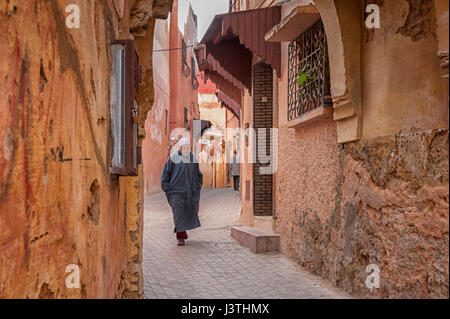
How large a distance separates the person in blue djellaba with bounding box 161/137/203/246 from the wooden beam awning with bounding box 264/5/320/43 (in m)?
2.66

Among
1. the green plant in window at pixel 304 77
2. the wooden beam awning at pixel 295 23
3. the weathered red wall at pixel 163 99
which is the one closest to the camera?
the wooden beam awning at pixel 295 23

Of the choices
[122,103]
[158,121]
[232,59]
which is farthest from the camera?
[158,121]

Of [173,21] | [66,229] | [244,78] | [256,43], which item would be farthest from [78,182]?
[173,21]

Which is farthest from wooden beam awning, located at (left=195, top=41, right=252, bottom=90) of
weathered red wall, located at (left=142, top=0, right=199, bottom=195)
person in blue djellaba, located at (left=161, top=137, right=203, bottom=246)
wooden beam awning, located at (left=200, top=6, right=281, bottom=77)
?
weathered red wall, located at (left=142, top=0, right=199, bottom=195)

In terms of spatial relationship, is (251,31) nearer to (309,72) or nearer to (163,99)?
(309,72)

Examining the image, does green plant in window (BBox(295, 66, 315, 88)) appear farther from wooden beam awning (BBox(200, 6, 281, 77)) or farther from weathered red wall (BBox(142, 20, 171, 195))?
weathered red wall (BBox(142, 20, 171, 195))

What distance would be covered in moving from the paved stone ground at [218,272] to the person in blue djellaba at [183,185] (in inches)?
17.2

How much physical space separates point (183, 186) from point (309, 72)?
3.37 meters

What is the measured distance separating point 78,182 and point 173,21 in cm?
2178

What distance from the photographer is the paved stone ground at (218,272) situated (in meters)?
4.79

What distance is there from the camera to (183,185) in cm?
816

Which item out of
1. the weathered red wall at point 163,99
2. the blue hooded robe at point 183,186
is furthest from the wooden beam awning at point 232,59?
the weathered red wall at point 163,99

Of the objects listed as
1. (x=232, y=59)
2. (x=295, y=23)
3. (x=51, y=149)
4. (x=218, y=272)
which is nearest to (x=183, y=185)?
(x=218, y=272)

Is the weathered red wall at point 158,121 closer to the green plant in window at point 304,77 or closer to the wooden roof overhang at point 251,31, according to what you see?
the wooden roof overhang at point 251,31
